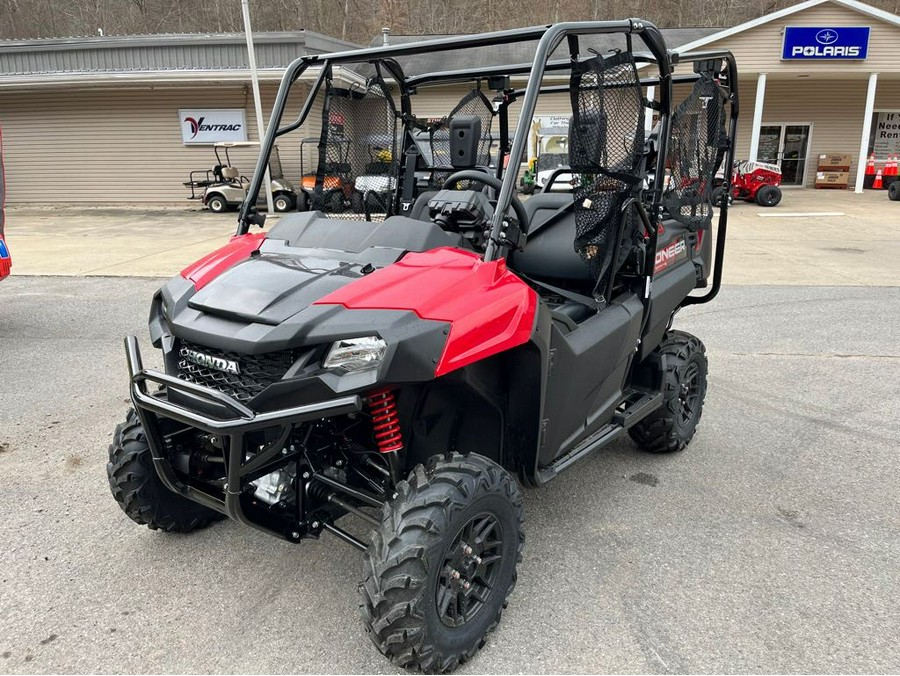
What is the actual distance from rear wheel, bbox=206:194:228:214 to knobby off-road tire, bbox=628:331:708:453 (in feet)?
49.6

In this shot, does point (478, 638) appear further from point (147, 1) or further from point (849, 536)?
point (147, 1)

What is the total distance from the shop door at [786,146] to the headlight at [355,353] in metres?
23.1

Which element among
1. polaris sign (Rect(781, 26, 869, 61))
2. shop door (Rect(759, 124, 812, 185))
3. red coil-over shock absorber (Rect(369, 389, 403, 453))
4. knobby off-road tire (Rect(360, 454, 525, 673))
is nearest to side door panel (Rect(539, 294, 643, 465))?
knobby off-road tire (Rect(360, 454, 525, 673))

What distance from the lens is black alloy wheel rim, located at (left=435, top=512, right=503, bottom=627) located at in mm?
2131

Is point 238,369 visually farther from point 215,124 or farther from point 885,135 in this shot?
point 885,135

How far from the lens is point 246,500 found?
2.26 meters

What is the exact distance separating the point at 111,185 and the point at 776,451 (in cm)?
2000

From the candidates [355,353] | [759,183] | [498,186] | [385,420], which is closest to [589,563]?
[385,420]

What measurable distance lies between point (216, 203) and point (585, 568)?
52.9 ft

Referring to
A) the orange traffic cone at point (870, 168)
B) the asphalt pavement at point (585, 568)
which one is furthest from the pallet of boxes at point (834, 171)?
the asphalt pavement at point (585, 568)

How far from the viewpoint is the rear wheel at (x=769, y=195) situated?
1714 centimetres

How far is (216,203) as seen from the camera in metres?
17.0

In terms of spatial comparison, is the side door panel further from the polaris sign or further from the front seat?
the polaris sign

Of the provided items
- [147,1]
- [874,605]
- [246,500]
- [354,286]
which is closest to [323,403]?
[354,286]
